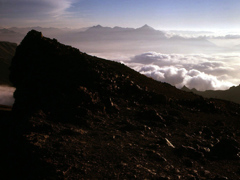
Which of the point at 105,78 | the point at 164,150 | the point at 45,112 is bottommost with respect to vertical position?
the point at 164,150

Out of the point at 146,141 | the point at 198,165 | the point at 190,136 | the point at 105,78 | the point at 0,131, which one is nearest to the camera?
the point at 198,165

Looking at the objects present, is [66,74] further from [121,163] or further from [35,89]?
[121,163]

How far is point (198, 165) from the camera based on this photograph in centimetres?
941

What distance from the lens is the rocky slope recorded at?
851cm

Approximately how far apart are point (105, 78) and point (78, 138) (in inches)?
370

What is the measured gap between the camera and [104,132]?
11.5 m

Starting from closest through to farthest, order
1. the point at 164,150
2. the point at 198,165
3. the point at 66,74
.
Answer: the point at 198,165, the point at 164,150, the point at 66,74

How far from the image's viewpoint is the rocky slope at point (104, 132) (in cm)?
851

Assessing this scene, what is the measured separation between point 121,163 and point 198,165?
11.5 ft

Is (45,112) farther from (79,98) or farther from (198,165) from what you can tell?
(198,165)

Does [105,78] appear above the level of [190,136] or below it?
above

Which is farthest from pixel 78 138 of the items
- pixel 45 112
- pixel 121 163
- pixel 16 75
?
pixel 16 75

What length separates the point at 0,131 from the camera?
14.1 meters

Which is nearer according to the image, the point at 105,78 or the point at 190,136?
the point at 190,136
